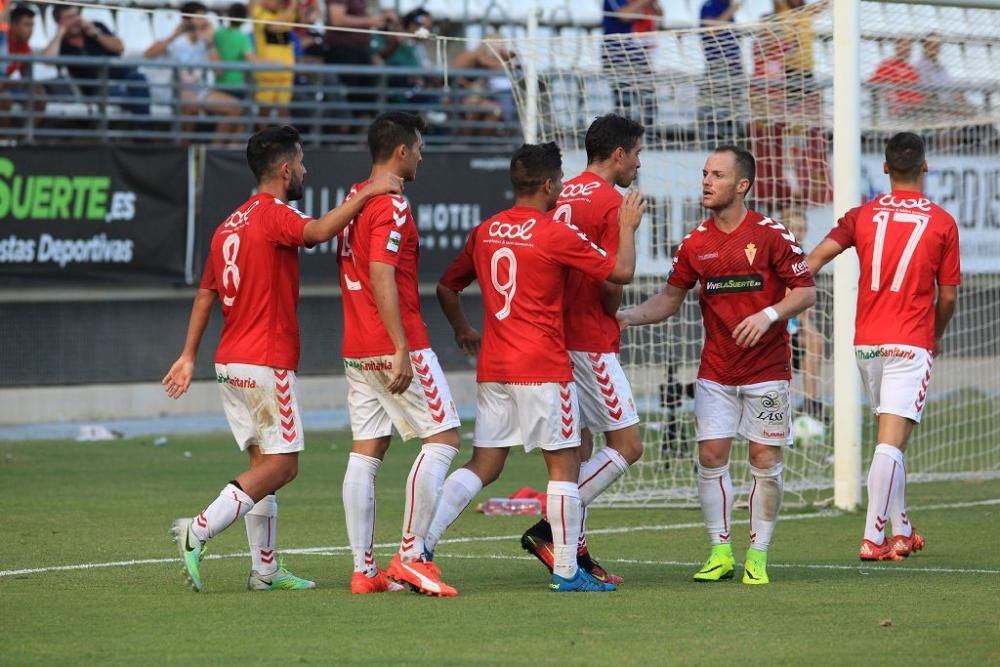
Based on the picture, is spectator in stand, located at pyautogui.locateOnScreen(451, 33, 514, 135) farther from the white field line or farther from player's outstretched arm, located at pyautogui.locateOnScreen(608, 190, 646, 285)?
player's outstretched arm, located at pyautogui.locateOnScreen(608, 190, 646, 285)

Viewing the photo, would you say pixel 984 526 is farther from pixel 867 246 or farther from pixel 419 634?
pixel 419 634

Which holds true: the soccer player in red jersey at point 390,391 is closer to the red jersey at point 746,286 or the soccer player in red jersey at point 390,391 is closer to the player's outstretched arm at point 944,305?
the red jersey at point 746,286

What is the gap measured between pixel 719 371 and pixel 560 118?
17.3ft

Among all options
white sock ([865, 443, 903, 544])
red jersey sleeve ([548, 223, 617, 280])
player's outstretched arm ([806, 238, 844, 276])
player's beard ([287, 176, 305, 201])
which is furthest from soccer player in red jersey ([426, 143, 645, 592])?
white sock ([865, 443, 903, 544])

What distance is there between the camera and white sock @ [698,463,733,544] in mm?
8195

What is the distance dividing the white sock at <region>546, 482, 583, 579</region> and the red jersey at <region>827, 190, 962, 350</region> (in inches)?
93.4

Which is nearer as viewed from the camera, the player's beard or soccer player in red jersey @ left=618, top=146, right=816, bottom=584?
the player's beard

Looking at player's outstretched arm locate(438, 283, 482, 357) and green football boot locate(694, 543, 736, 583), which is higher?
player's outstretched arm locate(438, 283, 482, 357)

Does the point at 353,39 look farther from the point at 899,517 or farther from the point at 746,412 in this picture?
the point at 746,412

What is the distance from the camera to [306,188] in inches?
740

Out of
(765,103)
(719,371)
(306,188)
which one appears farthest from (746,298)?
(306,188)

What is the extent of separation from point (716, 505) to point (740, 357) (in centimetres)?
73

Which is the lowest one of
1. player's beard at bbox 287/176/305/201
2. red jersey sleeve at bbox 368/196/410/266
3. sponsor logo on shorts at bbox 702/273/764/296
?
sponsor logo on shorts at bbox 702/273/764/296

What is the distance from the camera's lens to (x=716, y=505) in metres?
8.20
